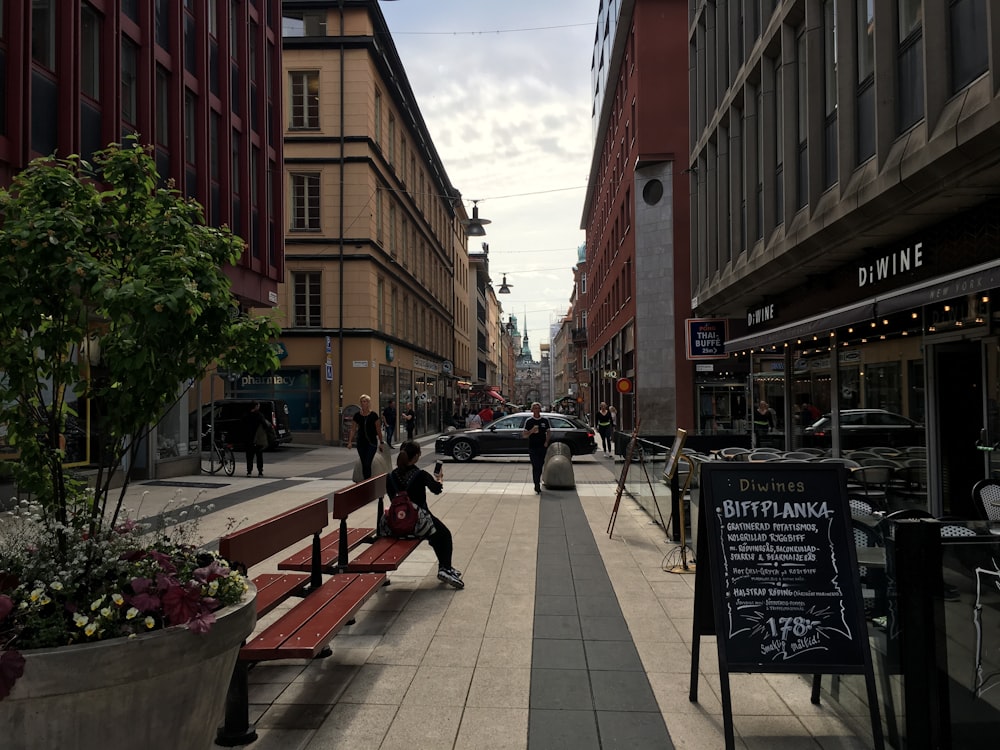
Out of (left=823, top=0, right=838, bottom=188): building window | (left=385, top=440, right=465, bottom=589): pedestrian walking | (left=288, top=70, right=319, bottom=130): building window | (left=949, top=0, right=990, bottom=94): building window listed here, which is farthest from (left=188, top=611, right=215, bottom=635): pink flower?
(left=288, top=70, right=319, bottom=130): building window

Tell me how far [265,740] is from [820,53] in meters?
12.9

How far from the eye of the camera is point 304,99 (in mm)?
32000

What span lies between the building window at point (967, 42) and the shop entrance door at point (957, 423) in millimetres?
3388

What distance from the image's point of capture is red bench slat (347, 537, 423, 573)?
623 centimetres

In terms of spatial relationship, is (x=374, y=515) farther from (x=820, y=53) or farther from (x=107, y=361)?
(x=820, y=53)

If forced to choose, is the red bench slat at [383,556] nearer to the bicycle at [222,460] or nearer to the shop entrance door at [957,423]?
the shop entrance door at [957,423]

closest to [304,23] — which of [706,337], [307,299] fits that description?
[307,299]

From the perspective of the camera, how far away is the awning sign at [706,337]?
20.1 m

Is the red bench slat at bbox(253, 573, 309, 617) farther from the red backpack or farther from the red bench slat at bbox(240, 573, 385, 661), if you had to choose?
the red backpack

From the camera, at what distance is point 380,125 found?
3403 cm

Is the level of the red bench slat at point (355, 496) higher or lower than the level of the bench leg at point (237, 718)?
higher

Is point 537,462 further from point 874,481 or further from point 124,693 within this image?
point 124,693

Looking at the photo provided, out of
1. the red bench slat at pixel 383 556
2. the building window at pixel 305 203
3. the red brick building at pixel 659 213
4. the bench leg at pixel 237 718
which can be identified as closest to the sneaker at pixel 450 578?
the red bench slat at pixel 383 556

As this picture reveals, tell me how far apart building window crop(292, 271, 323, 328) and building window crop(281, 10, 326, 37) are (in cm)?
1008
